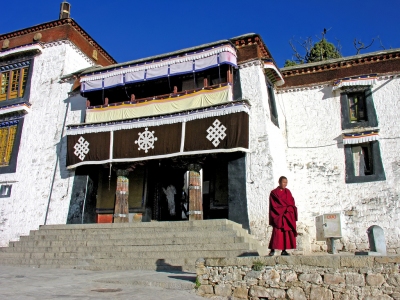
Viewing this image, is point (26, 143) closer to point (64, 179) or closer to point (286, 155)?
point (64, 179)

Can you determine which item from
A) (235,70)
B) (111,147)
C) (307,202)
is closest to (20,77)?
(111,147)

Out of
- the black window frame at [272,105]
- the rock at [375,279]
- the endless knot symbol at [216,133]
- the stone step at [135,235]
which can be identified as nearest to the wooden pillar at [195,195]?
the endless knot symbol at [216,133]

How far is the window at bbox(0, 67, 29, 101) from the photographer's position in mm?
16984

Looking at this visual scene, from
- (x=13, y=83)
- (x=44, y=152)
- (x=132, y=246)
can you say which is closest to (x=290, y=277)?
(x=132, y=246)

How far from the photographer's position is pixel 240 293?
541 centimetres

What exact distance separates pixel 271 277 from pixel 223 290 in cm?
76

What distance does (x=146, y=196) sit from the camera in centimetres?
1463

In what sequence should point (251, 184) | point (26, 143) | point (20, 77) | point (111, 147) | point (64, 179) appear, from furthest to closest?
point (20, 77), point (26, 143), point (64, 179), point (111, 147), point (251, 184)

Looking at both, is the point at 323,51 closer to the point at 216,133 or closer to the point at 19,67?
the point at 216,133

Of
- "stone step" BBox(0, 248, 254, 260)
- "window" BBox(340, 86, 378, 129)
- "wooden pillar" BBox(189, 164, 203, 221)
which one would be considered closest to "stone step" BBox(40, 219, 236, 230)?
"stone step" BBox(0, 248, 254, 260)

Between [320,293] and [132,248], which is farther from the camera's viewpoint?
[132,248]

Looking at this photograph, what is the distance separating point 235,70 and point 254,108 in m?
1.57

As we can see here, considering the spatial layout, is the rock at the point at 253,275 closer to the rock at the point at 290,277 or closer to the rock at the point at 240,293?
the rock at the point at 240,293

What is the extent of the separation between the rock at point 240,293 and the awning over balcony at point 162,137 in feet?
21.1
